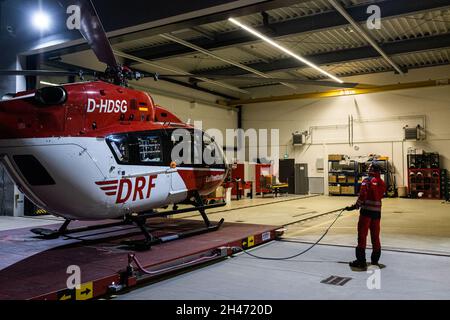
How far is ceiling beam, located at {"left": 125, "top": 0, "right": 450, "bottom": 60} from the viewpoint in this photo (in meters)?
9.69

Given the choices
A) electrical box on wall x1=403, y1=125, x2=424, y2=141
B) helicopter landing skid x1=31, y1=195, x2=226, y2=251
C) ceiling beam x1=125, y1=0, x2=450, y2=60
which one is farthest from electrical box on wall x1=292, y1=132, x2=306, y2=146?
helicopter landing skid x1=31, y1=195, x2=226, y2=251

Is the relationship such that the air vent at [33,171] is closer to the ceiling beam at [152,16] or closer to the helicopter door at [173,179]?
the helicopter door at [173,179]

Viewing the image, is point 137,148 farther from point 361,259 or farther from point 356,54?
point 356,54

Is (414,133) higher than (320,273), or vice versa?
(414,133)

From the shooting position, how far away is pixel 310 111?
19234 millimetres

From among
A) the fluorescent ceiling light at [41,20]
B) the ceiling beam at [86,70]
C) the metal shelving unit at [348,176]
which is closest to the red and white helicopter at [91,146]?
the ceiling beam at [86,70]

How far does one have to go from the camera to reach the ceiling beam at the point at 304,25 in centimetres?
969

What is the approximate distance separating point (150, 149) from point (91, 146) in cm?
101

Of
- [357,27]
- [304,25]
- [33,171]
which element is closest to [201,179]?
[33,171]

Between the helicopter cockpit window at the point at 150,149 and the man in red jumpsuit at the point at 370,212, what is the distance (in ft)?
9.31

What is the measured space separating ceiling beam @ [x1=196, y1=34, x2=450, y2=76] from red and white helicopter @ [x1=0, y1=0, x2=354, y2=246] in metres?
9.96

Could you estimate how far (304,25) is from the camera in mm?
11047

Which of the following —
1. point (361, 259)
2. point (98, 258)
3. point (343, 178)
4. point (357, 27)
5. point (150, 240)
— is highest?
point (357, 27)

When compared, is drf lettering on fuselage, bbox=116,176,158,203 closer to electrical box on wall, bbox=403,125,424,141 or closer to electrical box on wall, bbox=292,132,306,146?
electrical box on wall, bbox=403,125,424,141
